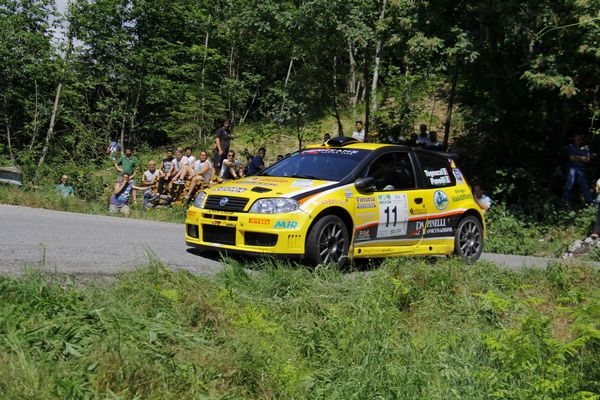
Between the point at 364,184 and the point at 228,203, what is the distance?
69.7 inches

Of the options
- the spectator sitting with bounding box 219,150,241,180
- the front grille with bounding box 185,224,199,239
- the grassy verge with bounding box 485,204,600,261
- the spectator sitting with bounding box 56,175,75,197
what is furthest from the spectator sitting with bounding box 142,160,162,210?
the front grille with bounding box 185,224,199,239

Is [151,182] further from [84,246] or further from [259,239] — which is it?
[259,239]

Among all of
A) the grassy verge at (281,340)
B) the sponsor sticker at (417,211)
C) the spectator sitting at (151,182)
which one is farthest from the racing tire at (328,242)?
the spectator sitting at (151,182)

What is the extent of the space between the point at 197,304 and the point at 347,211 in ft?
11.0

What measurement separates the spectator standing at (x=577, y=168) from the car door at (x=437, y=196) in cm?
890

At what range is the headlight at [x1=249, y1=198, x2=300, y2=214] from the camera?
8539 millimetres

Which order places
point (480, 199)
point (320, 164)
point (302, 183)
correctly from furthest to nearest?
point (480, 199) → point (320, 164) → point (302, 183)

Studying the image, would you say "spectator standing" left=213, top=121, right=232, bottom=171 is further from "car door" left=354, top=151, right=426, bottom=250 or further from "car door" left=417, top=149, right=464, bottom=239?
"car door" left=354, top=151, right=426, bottom=250

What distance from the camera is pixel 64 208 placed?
48.8ft

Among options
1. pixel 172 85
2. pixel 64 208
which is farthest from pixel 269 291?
pixel 172 85

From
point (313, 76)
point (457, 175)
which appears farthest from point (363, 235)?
point (313, 76)

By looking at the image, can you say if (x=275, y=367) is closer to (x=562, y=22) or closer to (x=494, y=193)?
(x=562, y=22)

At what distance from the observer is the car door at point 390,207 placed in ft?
30.2

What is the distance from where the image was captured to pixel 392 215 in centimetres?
953
